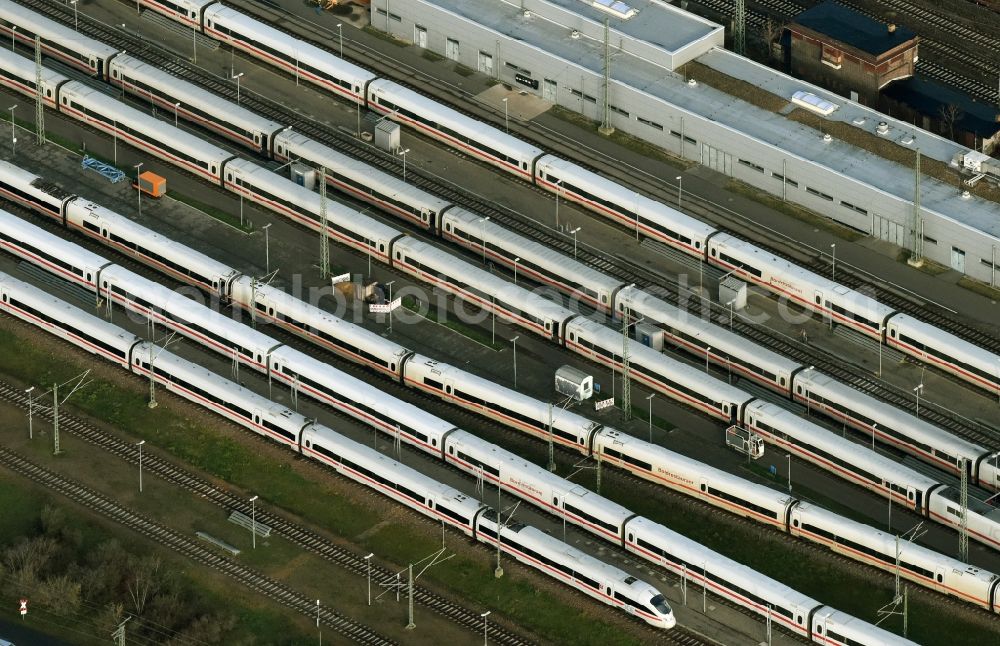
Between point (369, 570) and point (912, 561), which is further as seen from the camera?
point (369, 570)

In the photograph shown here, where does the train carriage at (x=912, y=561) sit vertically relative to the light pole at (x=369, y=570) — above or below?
above

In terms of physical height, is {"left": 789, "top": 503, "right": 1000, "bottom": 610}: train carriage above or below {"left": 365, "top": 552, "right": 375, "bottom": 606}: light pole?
above

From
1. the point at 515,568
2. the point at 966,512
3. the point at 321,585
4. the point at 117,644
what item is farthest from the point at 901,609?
the point at 117,644

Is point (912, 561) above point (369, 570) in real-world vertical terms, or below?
above

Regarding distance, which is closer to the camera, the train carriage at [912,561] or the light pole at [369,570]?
the train carriage at [912,561]

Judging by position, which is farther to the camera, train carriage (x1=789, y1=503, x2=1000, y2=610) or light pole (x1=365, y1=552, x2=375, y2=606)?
light pole (x1=365, y1=552, x2=375, y2=606)

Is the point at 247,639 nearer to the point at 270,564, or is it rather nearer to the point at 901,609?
the point at 270,564
